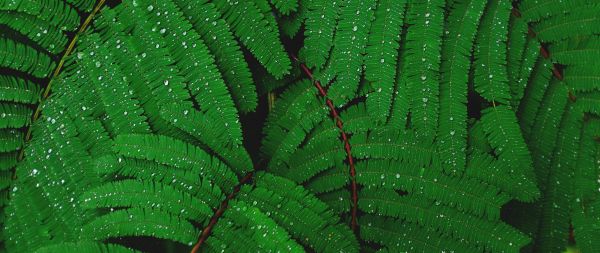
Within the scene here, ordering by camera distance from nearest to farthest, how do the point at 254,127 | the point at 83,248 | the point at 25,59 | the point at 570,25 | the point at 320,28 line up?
A: the point at 83,248, the point at 25,59, the point at 320,28, the point at 570,25, the point at 254,127

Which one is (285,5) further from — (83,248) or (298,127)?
(83,248)

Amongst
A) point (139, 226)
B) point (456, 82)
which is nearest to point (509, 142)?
point (456, 82)

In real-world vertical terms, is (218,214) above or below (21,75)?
below

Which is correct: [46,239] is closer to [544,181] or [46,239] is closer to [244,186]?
[244,186]

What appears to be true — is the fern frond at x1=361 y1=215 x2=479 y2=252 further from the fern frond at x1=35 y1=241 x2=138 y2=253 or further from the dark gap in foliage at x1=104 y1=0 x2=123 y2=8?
the dark gap in foliage at x1=104 y1=0 x2=123 y2=8

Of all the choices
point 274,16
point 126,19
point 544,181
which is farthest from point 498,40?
point 126,19

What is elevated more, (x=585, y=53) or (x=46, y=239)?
(x=585, y=53)

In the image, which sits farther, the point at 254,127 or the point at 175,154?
the point at 254,127

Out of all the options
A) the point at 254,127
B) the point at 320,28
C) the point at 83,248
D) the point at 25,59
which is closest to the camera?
the point at 83,248
